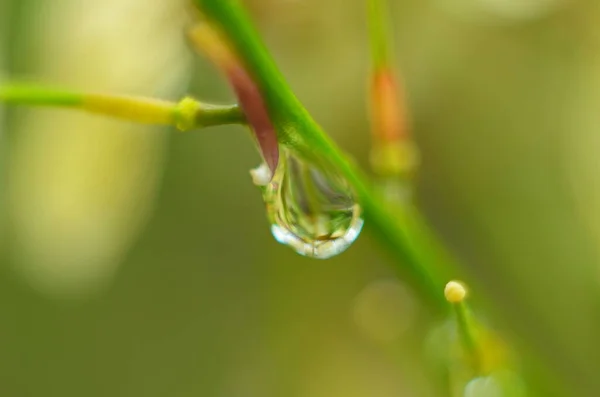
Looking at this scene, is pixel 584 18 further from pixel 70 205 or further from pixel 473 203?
pixel 70 205

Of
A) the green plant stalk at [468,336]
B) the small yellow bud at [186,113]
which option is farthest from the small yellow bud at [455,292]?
the small yellow bud at [186,113]

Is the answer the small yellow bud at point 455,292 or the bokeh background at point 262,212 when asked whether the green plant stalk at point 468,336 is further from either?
the bokeh background at point 262,212

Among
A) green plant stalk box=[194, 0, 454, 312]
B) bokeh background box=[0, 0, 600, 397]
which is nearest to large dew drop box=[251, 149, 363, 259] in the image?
green plant stalk box=[194, 0, 454, 312]

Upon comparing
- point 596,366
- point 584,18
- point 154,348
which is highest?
point 584,18

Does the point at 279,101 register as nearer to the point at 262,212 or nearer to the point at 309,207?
the point at 309,207

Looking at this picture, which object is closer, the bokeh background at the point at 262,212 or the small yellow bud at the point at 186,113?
the small yellow bud at the point at 186,113

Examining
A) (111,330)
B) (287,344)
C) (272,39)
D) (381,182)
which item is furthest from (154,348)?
(381,182)

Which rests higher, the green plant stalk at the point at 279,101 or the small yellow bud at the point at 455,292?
the green plant stalk at the point at 279,101

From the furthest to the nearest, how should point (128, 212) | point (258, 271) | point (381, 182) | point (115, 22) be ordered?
point (258, 271) → point (128, 212) → point (115, 22) → point (381, 182)
